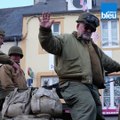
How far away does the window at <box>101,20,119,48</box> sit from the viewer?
24.2 m

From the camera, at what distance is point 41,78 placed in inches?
938

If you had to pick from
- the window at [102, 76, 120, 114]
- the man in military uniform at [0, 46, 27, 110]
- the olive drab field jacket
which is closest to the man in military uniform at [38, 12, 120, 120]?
the olive drab field jacket

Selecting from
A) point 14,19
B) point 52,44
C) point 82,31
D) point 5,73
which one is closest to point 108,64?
point 82,31

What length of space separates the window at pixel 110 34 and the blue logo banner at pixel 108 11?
0.46 m

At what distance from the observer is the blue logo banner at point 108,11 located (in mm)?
23812

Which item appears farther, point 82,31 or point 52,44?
point 82,31

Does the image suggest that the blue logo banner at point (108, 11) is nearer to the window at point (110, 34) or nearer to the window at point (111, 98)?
the window at point (110, 34)

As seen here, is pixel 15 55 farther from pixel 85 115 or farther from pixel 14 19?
pixel 14 19

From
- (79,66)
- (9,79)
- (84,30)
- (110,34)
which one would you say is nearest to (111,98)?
(110,34)

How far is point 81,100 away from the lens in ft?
11.9

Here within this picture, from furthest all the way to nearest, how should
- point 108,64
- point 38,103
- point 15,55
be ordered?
point 15,55 < point 108,64 < point 38,103

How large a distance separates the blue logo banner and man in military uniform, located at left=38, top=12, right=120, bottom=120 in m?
20.1

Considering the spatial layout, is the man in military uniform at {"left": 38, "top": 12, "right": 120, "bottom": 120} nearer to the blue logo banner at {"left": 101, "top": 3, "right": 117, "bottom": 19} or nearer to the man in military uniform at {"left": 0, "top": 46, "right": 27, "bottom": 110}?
the man in military uniform at {"left": 0, "top": 46, "right": 27, "bottom": 110}

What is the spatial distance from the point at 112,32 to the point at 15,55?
19.4m
